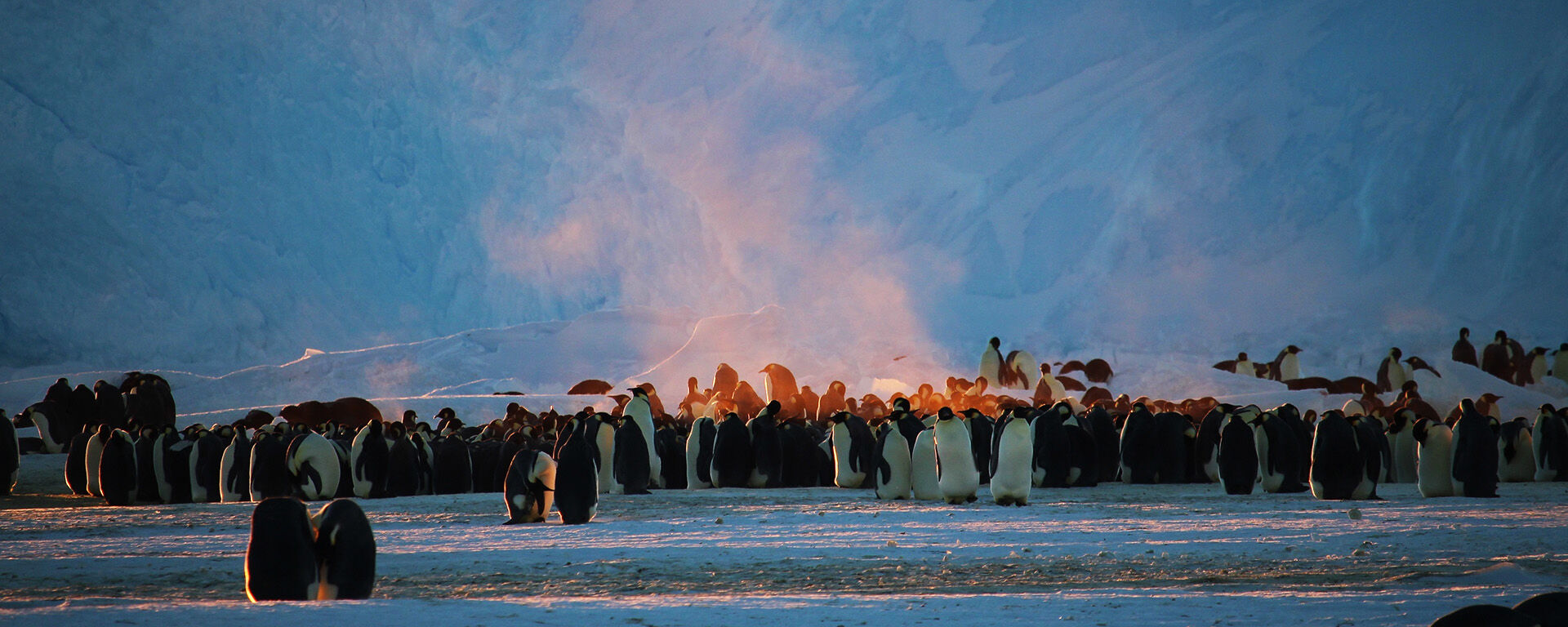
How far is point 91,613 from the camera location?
3.09 m

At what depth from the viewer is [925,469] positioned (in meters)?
7.93

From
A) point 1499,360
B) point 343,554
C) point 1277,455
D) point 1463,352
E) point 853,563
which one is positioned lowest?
point 853,563

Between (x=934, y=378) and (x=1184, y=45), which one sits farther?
(x=1184, y=45)

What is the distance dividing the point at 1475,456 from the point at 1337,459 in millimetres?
908

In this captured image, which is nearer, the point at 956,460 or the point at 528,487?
the point at 528,487

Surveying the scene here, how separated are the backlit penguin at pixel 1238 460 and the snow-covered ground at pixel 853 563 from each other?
0.57 m

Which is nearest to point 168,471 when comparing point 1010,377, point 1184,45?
point 1010,377

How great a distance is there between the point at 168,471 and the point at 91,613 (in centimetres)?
→ 666

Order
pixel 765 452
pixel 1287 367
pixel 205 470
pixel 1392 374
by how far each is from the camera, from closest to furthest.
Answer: pixel 205 470 < pixel 765 452 < pixel 1392 374 < pixel 1287 367

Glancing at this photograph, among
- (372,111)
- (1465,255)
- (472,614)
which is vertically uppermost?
(372,111)

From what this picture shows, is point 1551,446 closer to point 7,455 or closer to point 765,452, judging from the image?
point 765,452

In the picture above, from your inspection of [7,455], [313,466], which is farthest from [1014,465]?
[7,455]

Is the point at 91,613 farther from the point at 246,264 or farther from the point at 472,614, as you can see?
the point at 246,264

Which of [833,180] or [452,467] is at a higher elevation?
[833,180]
